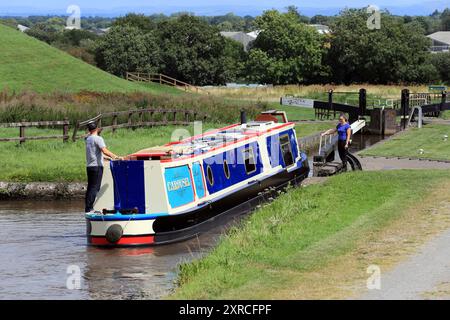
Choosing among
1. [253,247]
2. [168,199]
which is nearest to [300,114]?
[168,199]

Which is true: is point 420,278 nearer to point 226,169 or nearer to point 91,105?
point 226,169

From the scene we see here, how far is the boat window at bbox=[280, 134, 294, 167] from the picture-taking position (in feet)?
92.3

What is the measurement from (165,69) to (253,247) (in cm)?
7991

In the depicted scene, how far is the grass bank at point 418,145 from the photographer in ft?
106

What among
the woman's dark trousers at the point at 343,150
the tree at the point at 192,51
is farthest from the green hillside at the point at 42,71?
the woman's dark trousers at the point at 343,150

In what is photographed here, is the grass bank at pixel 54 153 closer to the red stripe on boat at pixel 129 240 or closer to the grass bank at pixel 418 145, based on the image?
the red stripe on boat at pixel 129 240

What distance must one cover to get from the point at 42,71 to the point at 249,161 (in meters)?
38.3

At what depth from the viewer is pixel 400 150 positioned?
33906 millimetres

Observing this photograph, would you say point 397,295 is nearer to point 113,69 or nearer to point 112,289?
point 112,289

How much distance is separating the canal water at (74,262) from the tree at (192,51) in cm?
7098

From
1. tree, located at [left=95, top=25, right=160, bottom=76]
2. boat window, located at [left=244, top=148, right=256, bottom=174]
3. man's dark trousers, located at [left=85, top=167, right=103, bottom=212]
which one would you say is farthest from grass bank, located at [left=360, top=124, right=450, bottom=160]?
tree, located at [left=95, top=25, right=160, bottom=76]

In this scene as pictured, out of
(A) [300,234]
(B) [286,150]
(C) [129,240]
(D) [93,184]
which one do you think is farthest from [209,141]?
(A) [300,234]

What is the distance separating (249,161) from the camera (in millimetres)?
25781

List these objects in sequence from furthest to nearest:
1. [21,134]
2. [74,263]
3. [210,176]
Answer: [21,134] < [210,176] < [74,263]
